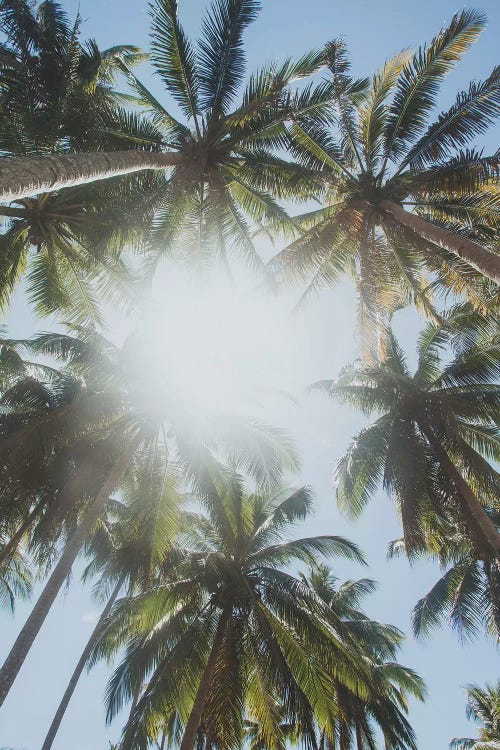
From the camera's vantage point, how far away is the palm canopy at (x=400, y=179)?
8.83 metres

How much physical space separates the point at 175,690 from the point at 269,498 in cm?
589

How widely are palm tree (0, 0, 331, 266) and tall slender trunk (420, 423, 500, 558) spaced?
22.2 ft

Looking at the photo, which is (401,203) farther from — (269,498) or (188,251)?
(269,498)

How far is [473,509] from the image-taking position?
36.1ft

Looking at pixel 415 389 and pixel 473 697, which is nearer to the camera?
pixel 415 389

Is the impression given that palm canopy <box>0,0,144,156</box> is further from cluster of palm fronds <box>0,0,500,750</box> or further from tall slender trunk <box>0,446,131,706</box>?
tall slender trunk <box>0,446,131,706</box>

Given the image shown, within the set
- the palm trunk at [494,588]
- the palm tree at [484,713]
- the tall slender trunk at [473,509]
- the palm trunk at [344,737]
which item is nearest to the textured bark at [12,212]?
the tall slender trunk at [473,509]

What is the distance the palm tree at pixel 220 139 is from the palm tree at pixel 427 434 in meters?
4.89

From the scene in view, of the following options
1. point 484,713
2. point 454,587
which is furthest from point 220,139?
point 484,713

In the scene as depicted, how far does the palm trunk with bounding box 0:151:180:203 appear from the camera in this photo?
14.5 feet

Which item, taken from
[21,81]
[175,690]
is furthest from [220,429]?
[21,81]

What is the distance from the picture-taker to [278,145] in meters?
9.84

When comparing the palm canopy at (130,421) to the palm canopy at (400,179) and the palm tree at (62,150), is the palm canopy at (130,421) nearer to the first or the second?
the palm tree at (62,150)

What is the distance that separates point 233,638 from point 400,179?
35.4 ft
